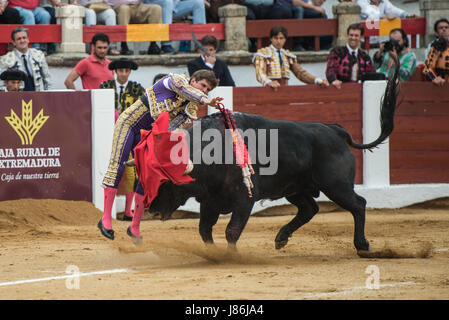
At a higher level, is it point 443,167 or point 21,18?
point 21,18

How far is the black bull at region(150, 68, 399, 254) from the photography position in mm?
6160

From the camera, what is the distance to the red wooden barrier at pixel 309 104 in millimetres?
9648

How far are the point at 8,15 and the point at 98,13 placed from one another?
1364mm

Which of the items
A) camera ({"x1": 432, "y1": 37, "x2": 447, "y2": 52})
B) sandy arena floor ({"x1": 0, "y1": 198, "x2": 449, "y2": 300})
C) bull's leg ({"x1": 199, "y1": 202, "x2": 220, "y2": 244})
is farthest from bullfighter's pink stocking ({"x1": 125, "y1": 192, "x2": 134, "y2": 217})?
camera ({"x1": 432, "y1": 37, "x2": 447, "y2": 52})

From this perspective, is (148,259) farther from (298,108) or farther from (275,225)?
(298,108)

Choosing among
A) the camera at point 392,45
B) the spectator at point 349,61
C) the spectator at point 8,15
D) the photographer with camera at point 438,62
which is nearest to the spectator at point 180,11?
the spectator at point 8,15

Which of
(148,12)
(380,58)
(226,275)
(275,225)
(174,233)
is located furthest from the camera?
(148,12)

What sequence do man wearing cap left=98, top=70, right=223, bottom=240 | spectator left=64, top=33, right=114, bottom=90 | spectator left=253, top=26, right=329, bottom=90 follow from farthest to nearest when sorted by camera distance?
spectator left=253, top=26, right=329, bottom=90 < spectator left=64, top=33, right=114, bottom=90 < man wearing cap left=98, top=70, right=223, bottom=240

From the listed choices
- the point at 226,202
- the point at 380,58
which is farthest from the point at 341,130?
the point at 380,58

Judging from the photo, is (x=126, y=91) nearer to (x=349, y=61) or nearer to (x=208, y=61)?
(x=208, y=61)

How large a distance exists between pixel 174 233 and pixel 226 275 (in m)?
2.58

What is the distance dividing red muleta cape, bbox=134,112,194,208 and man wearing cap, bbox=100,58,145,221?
10.00ft

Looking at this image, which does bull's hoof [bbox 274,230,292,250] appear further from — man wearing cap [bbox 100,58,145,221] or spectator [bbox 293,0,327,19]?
spectator [bbox 293,0,327,19]

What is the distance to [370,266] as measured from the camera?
6.00 meters
